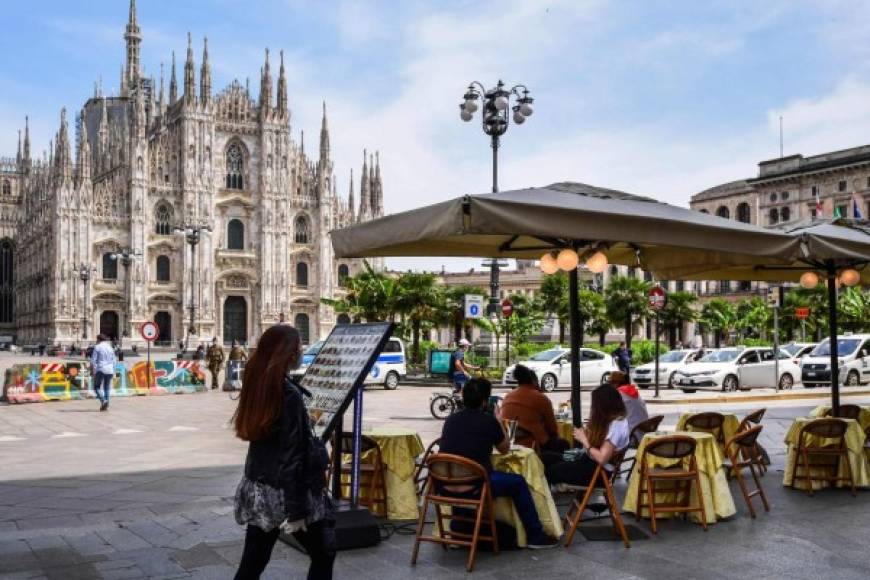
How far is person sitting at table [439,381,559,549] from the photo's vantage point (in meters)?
6.20

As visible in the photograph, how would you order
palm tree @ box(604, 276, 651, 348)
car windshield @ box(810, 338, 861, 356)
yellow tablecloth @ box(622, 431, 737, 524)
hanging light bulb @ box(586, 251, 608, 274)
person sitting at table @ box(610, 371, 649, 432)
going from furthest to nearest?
palm tree @ box(604, 276, 651, 348) → car windshield @ box(810, 338, 861, 356) → person sitting at table @ box(610, 371, 649, 432) → hanging light bulb @ box(586, 251, 608, 274) → yellow tablecloth @ box(622, 431, 737, 524)

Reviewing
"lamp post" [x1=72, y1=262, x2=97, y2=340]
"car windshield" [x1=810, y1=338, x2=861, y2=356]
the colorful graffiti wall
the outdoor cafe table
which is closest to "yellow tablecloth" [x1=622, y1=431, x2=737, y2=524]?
the outdoor cafe table

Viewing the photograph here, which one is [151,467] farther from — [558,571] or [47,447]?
[558,571]

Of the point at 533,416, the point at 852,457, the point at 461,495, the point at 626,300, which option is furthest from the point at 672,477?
the point at 626,300

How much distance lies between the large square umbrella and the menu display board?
3.04 ft

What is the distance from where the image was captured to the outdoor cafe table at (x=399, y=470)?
739cm

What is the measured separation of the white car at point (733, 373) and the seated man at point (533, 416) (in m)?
18.4

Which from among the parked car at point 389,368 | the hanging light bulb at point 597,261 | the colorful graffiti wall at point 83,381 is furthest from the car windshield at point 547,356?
the hanging light bulb at point 597,261

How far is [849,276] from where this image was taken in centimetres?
1044

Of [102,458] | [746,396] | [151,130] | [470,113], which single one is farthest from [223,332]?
[102,458]

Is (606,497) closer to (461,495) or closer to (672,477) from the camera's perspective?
(672,477)

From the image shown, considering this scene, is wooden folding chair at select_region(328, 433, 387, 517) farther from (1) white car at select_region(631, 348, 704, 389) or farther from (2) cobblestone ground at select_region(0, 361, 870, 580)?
(1) white car at select_region(631, 348, 704, 389)

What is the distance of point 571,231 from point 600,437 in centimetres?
156

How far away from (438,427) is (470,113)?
1073 cm
